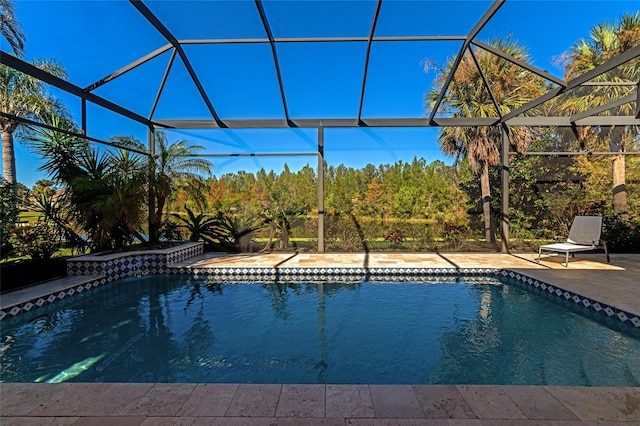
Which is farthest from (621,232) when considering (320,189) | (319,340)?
(319,340)

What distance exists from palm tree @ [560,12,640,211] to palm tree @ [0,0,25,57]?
14.6 m

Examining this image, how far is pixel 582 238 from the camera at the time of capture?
7.29 m

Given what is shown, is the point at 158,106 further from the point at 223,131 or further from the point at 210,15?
the point at 210,15

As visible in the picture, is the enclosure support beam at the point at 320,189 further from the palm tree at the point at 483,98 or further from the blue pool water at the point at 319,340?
the palm tree at the point at 483,98

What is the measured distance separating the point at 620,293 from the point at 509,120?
5056 mm

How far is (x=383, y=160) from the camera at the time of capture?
9.74m

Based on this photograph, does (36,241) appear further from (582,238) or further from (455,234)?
(582,238)

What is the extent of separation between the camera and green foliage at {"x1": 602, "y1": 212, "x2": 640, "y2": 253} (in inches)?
337

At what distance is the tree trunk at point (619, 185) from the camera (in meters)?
8.74

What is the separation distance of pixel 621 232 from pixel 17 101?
57.3 feet

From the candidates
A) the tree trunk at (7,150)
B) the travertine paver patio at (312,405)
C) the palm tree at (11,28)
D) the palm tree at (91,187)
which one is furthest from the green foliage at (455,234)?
the palm tree at (11,28)

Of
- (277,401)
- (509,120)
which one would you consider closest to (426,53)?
(509,120)

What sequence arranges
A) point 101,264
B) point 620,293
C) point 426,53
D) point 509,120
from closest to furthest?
point 620,293, point 101,264, point 426,53, point 509,120

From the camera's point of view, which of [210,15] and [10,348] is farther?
[210,15]
